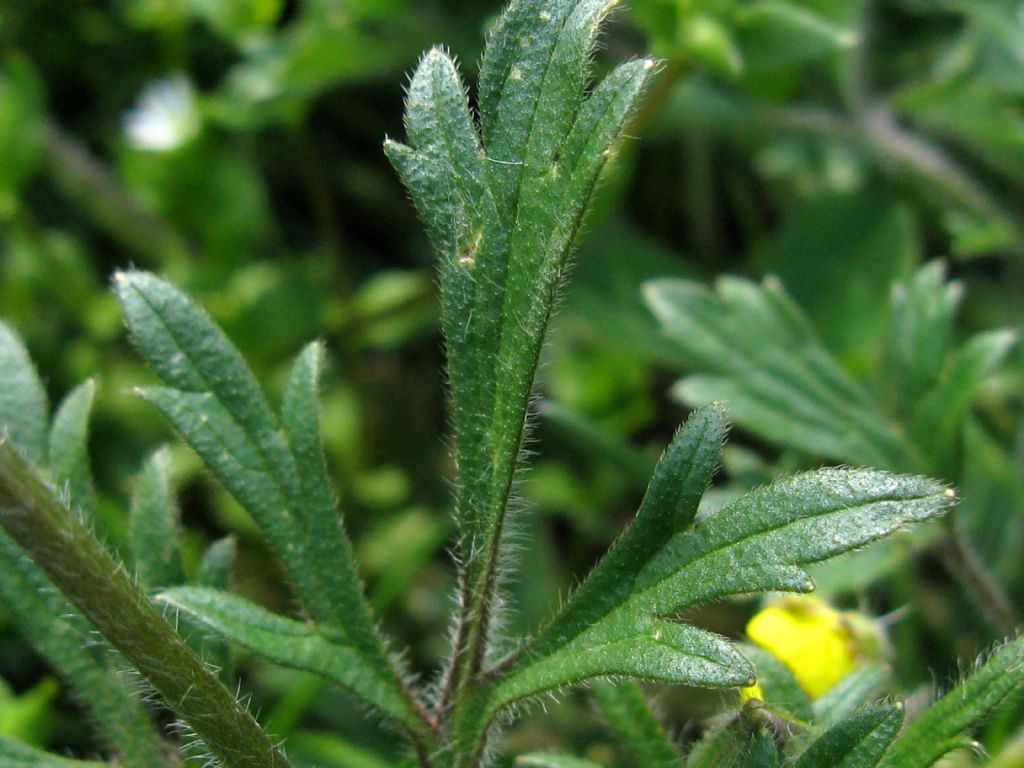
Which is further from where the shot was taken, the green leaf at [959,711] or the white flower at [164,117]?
the white flower at [164,117]

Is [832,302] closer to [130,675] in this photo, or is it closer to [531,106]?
[531,106]

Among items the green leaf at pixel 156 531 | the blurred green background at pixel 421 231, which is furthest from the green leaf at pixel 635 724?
the blurred green background at pixel 421 231

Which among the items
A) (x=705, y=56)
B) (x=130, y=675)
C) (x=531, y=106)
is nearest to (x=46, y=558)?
(x=130, y=675)

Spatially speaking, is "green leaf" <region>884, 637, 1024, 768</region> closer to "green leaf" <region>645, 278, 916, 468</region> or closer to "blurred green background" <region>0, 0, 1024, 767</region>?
"green leaf" <region>645, 278, 916, 468</region>

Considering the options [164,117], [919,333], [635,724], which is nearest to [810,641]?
[635,724]

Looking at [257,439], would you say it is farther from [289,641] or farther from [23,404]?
[23,404]

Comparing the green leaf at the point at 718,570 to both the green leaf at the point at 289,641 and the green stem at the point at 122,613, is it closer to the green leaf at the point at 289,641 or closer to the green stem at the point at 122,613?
the green leaf at the point at 289,641
